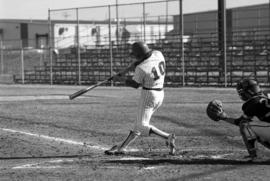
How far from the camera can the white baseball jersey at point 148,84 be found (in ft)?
25.7

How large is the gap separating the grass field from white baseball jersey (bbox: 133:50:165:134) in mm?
558

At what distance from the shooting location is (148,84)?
7.90m

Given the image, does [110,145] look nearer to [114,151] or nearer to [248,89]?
[114,151]

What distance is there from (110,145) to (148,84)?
6.08ft

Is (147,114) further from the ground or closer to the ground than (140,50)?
closer to the ground

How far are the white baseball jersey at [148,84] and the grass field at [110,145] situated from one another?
558 mm

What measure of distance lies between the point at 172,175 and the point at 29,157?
260cm

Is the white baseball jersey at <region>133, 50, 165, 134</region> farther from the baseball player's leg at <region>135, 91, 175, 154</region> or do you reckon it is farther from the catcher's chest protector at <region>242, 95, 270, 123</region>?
the catcher's chest protector at <region>242, 95, 270, 123</region>

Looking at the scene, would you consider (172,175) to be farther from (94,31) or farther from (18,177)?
(94,31)

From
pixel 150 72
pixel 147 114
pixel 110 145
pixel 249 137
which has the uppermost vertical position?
pixel 150 72

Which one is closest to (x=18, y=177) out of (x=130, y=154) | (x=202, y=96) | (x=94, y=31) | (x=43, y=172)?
(x=43, y=172)

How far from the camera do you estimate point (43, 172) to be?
23.1 ft

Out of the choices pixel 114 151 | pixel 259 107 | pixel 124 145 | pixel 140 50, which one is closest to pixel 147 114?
Result: pixel 124 145

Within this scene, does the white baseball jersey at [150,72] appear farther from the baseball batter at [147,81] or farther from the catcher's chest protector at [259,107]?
the catcher's chest protector at [259,107]
